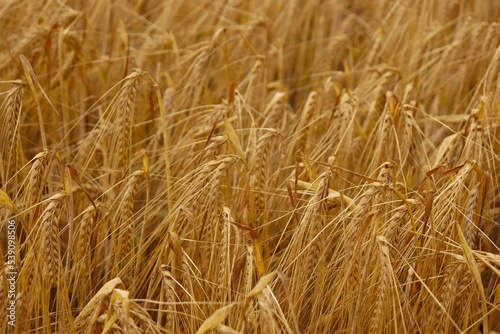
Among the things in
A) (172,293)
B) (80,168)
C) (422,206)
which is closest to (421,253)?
(422,206)

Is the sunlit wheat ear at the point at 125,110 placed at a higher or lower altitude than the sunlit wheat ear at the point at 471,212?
higher

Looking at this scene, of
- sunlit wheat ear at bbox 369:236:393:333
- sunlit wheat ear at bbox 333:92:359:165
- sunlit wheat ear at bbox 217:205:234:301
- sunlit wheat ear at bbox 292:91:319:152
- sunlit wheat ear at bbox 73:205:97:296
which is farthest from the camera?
sunlit wheat ear at bbox 292:91:319:152

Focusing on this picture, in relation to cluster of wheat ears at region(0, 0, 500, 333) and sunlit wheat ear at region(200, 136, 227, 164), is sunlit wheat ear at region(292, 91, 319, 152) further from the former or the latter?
sunlit wheat ear at region(200, 136, 227, 164)

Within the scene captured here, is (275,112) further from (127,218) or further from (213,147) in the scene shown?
(127,218)

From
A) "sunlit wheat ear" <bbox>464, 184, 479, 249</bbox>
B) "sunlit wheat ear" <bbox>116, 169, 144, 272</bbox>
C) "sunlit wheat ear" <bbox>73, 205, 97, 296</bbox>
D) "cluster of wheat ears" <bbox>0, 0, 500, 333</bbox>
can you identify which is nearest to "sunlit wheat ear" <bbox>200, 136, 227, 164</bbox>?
"cluster of wheat ears" <bbox>0, 0, 500, 333</bbox>

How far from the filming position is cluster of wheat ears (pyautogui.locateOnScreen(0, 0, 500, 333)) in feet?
4.65

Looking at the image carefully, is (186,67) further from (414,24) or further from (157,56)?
(414,24)

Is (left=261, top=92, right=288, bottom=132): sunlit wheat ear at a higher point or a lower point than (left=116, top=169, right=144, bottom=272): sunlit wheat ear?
higher

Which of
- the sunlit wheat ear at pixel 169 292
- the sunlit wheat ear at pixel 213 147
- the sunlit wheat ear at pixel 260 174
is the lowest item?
the sunlit wheat ear at pixel 169 292

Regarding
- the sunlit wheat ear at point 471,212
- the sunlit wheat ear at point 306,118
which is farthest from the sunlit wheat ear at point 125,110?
the sunlit wheat ear at point 471,212

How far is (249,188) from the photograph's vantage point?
158 centimetres

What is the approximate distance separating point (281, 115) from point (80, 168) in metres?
0.58

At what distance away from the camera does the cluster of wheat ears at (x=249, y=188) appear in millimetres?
1418

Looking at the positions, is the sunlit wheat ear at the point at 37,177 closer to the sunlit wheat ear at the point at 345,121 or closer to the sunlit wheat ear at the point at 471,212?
the sunlit wheat ear at the point at 345,121
